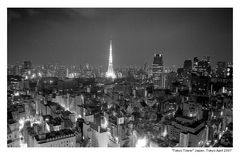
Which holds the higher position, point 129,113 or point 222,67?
point 222,67

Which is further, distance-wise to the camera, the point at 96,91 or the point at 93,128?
the point at 96,91

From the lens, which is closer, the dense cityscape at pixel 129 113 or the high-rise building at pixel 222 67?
the dense cityscape at pixel 129 113

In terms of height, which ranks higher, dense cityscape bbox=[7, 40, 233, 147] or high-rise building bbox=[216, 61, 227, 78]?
high-rise building bbox=[216, 61, 227, 78]

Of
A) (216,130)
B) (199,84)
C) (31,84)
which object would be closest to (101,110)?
(216,130)

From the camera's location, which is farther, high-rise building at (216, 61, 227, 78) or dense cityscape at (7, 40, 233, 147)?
high-rise building at (216, 61, 227, 78)

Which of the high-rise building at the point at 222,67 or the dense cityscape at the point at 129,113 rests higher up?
the high-rise building at the point at 222,67
